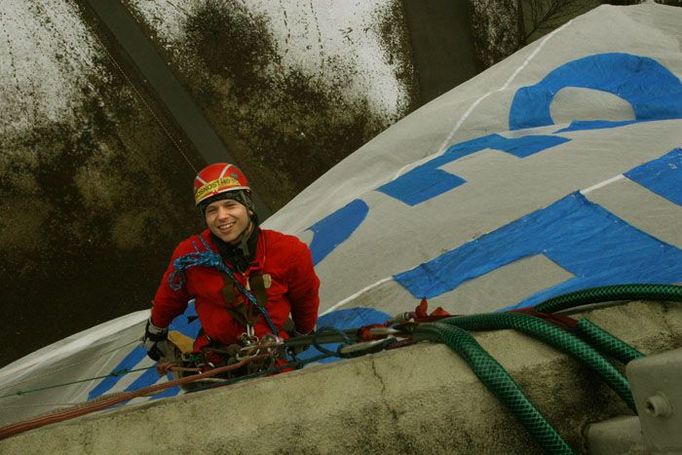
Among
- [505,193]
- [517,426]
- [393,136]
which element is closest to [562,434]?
[517,426]

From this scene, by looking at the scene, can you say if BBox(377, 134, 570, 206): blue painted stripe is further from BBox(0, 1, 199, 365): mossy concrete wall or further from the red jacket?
BBox(0, 1, 199, 365): mossy concrete wall

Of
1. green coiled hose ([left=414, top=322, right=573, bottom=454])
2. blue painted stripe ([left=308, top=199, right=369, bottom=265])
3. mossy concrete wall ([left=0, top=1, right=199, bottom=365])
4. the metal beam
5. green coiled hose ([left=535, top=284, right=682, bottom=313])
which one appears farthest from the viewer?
the metal beam

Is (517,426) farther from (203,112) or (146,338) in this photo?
(203,112)

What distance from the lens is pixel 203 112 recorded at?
17.0 ft

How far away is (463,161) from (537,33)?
3117mm

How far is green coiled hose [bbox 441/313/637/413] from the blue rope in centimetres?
111

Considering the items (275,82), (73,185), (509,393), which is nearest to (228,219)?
(509,393)

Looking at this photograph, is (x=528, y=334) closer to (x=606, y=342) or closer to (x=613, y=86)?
(x=606, y=342)

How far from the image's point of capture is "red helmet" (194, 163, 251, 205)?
7.72ft

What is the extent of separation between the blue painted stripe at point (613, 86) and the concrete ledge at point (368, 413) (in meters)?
2.70

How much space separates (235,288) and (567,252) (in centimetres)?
145

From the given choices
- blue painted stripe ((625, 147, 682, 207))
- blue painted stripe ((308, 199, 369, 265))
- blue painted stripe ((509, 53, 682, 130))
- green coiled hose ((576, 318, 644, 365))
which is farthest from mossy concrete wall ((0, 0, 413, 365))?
green coiled hose ((576, 318, 644, 365))

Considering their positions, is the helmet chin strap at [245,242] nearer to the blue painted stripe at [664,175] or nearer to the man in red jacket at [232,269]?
the man in red jacket at [232,269]

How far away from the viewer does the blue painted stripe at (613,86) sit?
363cm
